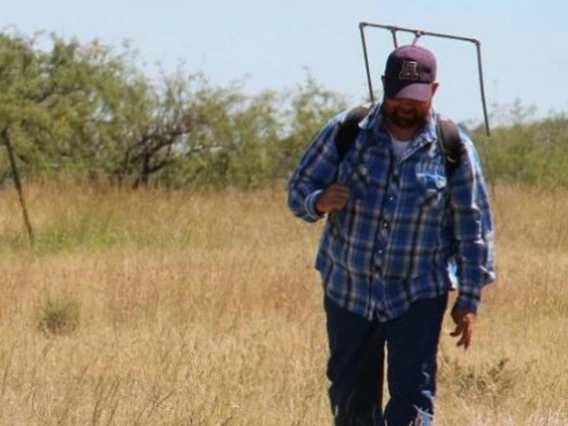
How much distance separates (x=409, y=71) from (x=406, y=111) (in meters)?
0.15

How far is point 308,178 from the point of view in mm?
5719

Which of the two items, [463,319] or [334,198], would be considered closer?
[334,198]

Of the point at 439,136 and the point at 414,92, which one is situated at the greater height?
the point at 414,92

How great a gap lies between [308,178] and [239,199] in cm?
1472

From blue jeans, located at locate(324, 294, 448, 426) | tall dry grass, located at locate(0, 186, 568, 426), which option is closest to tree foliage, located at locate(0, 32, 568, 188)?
tall dry grass, located at locate(0, 186, 568, 426)

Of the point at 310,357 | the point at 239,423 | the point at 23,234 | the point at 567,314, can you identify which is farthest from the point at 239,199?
the point at 239,423

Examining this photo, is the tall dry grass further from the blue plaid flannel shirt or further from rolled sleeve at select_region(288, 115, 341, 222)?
rolled sleeve at select_region(288, 115, 341, 222)

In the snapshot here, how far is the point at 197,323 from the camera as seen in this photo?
9.94 meters

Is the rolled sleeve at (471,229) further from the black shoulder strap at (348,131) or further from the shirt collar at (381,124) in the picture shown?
the black shoulder strap at (348,131)

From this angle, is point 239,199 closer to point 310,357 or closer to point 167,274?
point 167,274

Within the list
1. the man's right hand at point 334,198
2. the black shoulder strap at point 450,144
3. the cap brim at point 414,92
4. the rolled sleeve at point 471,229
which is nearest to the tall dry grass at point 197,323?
the rolled sleeve at point 471,229

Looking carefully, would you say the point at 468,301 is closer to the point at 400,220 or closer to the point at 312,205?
the point at 400,220

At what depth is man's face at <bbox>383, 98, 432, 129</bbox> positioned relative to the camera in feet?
17.9

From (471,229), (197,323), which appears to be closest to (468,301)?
(471,229)
